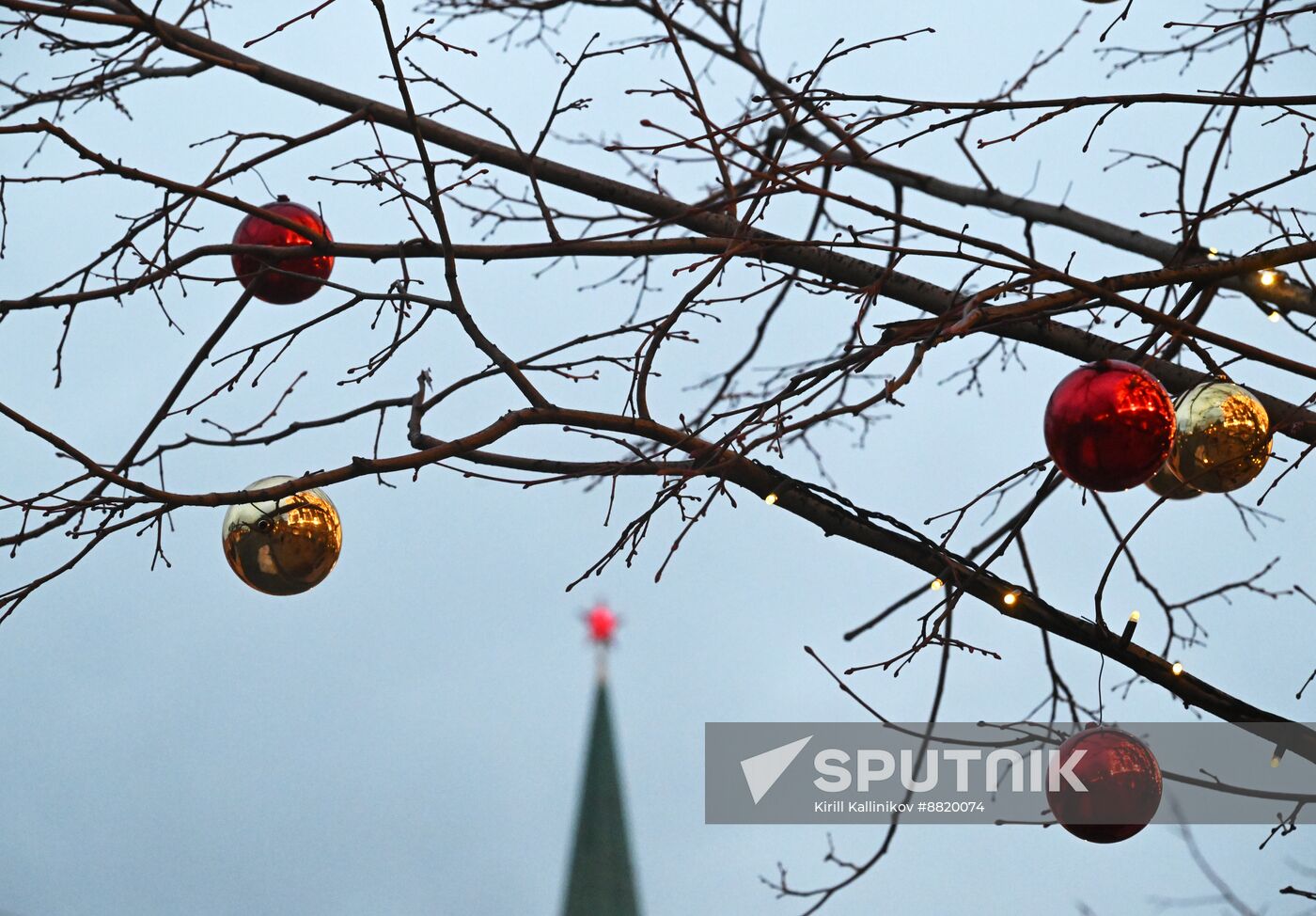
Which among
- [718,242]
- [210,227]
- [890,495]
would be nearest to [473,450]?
[718,242]

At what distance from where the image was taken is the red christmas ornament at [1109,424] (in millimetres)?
3174

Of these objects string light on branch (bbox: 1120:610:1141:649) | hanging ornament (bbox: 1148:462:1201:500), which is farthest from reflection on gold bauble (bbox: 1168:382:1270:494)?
string light on branch (bbox: 1120:610:1141:649)

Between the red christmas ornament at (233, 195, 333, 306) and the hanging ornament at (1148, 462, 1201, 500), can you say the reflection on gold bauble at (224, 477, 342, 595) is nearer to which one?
the red christmas ornament at (233, 195, 333, 306)

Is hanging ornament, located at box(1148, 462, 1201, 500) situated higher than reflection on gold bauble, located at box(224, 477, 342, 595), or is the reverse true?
hanging ornament, located at box(1148, 462, 1201, 500)

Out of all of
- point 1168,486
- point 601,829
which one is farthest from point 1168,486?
point 601,829

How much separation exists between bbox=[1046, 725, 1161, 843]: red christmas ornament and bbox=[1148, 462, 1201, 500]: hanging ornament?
0.87 metres

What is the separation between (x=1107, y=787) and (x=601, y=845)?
17.2 metres

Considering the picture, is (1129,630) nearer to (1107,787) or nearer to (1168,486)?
(1107,787)

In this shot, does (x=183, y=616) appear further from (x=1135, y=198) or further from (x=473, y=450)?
(x=473, y=450)

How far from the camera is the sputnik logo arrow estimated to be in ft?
15.5

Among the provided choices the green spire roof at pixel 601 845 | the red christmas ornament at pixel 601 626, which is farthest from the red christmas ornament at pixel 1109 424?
the green spire roof at pixel 601 845

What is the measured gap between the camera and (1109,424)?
3168 millimetres

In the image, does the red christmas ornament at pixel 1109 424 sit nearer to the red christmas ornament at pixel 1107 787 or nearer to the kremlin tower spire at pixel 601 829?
the red christmas ornament at pixel 1107 787

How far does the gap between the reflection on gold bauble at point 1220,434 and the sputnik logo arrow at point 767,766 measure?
1.57 m
